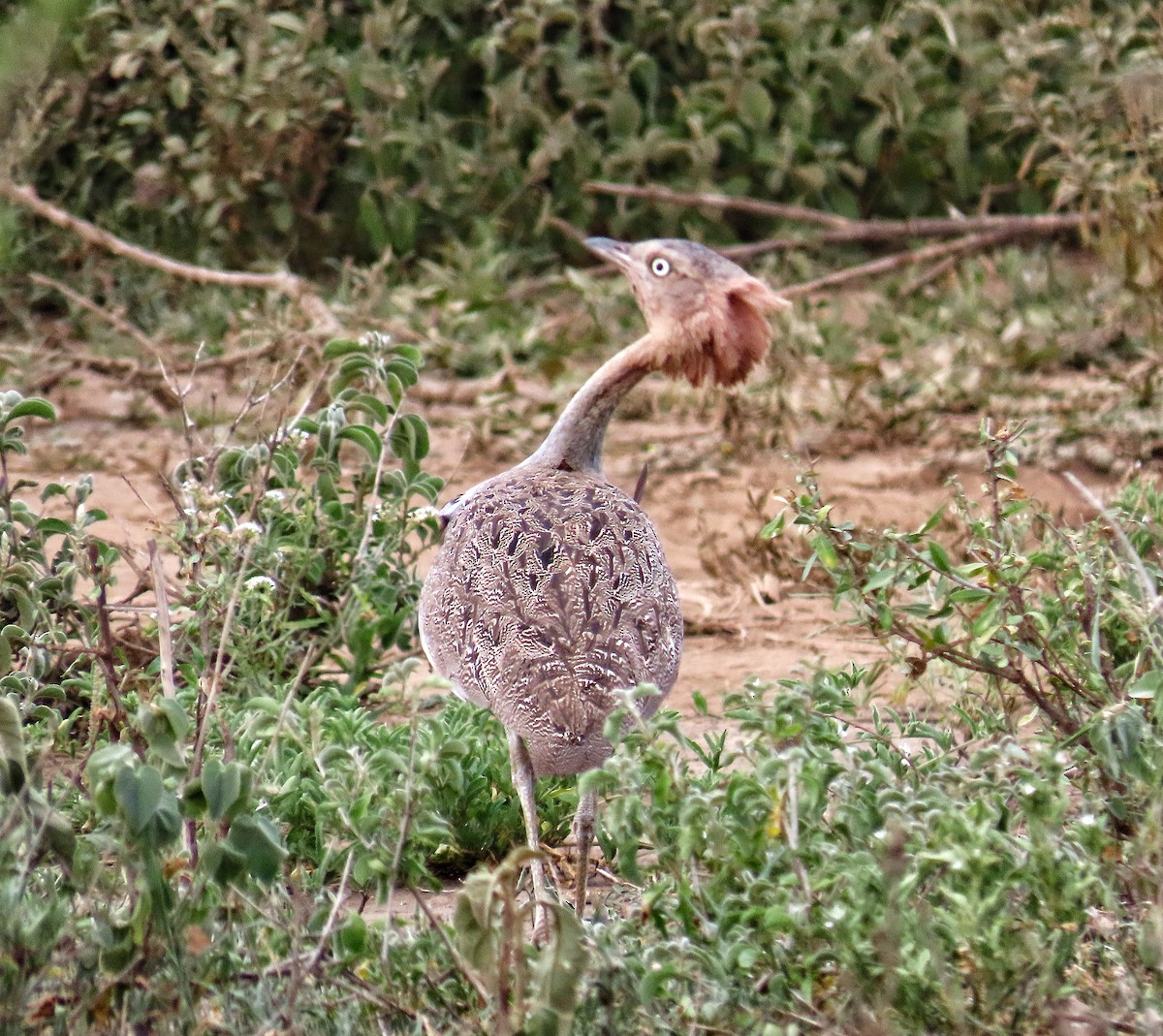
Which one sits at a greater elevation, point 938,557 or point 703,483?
point 938,557

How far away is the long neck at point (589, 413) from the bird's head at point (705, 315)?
7cm

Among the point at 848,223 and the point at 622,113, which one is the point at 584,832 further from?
the point at 622,113

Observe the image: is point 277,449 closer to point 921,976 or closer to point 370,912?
point 370,912

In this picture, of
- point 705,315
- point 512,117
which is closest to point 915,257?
point 512,117

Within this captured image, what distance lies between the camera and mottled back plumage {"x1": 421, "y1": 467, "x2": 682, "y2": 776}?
3.46m

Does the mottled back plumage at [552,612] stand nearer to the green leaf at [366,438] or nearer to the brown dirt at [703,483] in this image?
the green leaf at [366,438]

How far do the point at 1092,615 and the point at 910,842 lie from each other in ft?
3.50

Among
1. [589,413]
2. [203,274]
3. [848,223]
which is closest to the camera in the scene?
[589,413]

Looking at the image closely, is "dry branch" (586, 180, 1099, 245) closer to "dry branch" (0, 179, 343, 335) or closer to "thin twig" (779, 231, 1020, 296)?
"thin twig" (779, 231, 1020, 296)

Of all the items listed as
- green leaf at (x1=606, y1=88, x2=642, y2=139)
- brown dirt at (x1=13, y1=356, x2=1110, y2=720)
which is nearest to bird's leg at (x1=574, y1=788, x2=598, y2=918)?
brown dirt at (x1=13, y1=356, x2=1110, y2=720)

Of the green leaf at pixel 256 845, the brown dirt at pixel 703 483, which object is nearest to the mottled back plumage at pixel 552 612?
the green leaf at pixel 256 845

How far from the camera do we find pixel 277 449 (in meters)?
4.46

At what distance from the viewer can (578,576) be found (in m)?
3.73

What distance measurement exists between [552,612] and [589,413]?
104 centimetres
